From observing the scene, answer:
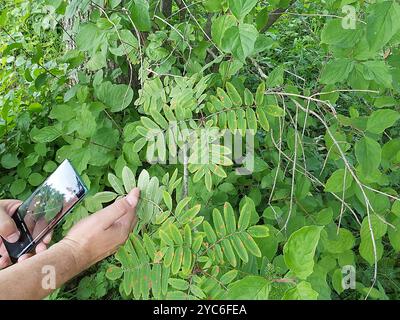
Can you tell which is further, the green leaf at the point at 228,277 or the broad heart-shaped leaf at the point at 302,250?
the green leaf at the point at 228,277

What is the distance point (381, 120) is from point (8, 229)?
3.08 ft

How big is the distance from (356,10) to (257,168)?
509 mm

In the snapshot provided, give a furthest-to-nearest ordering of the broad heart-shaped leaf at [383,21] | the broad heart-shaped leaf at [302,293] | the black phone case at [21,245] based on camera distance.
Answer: the black phone case at [21,245] → the broad heart-shaped leaf at [383,21] → the broad heart-shaped leaf at [302,293]

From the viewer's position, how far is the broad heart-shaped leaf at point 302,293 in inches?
27.5

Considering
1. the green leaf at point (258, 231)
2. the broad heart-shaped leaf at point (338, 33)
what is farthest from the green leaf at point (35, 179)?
the broad heart-shaped leaf at point (338, 33)

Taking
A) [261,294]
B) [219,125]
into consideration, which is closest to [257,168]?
[219,125]

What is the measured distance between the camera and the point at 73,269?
1.06m

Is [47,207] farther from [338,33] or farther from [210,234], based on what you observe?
[338,33]

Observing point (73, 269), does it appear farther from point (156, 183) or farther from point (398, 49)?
point (398, 49)

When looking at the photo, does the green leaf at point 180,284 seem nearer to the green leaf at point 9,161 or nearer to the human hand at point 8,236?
the human hand at point 8,236

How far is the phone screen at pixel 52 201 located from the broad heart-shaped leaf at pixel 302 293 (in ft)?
1.88
